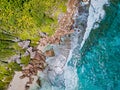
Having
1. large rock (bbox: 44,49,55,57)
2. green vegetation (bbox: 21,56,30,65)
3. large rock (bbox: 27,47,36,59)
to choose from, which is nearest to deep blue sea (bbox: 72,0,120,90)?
large rock (bbox: 44,49,55,57)

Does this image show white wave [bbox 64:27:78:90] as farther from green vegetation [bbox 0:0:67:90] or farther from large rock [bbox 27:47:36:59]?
large rock [bbox 27:47:36:59]

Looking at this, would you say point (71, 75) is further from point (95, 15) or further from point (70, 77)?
point (95, 15)

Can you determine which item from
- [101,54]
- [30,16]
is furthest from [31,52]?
[101,54]

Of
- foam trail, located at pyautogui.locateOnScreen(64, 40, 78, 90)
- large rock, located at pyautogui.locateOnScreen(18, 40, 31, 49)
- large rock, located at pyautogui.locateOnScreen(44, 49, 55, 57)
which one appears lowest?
foam trail, located at pyautogui.locateOnScreen(64, 40, 78, 90)

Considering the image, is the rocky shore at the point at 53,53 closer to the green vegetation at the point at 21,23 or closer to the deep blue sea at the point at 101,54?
the green vegetation at the point at 21,23

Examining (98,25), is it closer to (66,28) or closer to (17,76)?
(66,28)

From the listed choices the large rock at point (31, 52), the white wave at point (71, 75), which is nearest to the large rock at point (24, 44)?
the large rock at point (31, 52)

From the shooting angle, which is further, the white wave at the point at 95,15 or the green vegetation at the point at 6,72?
the white wave at the point at 95,15
